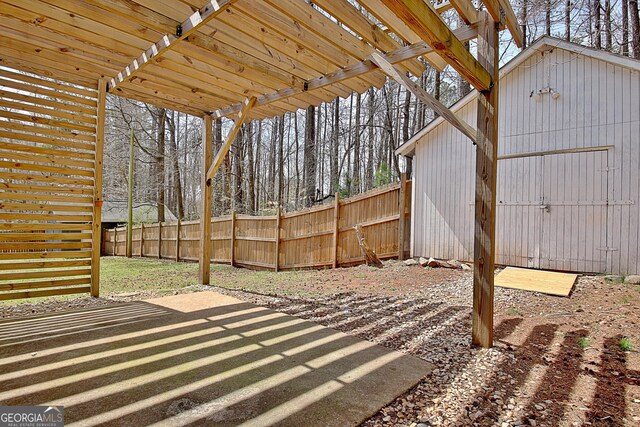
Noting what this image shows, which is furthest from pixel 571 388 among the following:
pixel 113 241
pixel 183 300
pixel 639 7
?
pixel 113 241

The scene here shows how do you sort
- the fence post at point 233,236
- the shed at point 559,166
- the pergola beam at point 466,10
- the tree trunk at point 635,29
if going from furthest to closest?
the fence post at point 233,236
the tree trunk at point 635,29
the shed at point 559,166
the pergola beam at point 466,10

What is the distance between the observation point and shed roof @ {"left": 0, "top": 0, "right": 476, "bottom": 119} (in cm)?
285

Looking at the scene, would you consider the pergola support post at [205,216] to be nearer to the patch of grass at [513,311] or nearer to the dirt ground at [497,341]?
the dirt ground at [497,341]

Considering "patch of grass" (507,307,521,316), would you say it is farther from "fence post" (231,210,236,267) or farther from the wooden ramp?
"fence post" (231,210,236,267)

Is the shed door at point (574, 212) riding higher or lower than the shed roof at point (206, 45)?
lower

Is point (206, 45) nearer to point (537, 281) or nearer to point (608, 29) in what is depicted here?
point (537, 281)

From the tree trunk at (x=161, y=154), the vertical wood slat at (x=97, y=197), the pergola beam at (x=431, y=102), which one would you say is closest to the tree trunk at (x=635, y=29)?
the pergola beam at (x=431, y=102)

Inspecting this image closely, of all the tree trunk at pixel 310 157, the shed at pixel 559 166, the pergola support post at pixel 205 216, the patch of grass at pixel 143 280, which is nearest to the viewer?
the pergola support post at pixel 205 216

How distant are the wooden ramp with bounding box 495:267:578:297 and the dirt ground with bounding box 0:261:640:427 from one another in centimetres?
16

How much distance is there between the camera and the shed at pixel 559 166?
5.40 meters

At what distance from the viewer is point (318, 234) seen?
27.0 ft

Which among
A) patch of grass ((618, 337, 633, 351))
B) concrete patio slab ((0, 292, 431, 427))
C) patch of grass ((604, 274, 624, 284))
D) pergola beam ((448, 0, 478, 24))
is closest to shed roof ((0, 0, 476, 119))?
pergola beam ((448, 0, 478, 24))

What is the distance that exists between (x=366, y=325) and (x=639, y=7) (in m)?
10.7

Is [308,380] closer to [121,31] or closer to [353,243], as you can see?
[121,31]
